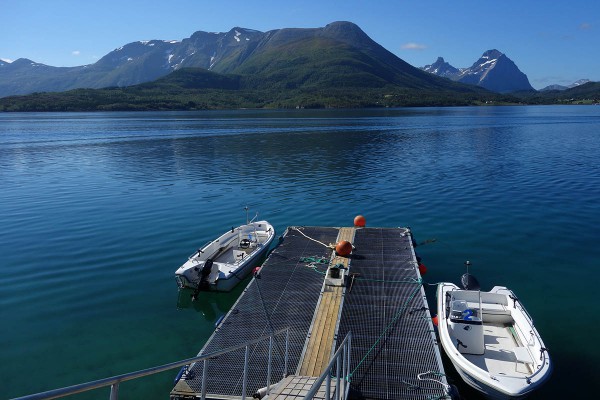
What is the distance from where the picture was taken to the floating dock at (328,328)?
1298cm

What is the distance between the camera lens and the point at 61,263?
80.5 feet

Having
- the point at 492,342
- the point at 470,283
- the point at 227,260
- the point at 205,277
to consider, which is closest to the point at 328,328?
the point at 492,342

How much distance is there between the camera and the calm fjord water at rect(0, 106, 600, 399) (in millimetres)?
16906

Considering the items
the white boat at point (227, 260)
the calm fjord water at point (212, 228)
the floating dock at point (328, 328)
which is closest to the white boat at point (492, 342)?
the floating dock at point (328, 328)

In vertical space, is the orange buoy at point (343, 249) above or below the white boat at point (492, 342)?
above

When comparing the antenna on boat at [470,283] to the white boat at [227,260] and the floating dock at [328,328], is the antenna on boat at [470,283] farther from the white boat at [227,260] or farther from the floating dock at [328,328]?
the white boat at [227,260]

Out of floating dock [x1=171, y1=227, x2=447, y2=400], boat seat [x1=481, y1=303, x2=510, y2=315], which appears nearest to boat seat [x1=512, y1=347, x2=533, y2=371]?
boat seat [x1=481, y1=303, x2=510, y2=315]

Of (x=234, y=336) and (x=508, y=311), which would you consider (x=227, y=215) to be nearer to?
(x=234, y=336)

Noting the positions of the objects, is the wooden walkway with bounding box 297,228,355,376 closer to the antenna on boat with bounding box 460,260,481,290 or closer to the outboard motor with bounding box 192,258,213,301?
the antenna on boat with bounding box 460,260,481,290

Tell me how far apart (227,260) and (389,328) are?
1183cm

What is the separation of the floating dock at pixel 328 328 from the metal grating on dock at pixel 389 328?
1.3 inches

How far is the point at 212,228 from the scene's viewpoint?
30.8m

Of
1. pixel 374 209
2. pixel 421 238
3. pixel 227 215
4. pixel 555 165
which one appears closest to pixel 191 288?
pixel 227 215

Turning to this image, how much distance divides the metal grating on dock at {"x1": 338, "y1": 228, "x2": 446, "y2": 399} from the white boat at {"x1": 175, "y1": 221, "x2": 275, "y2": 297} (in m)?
5.82
